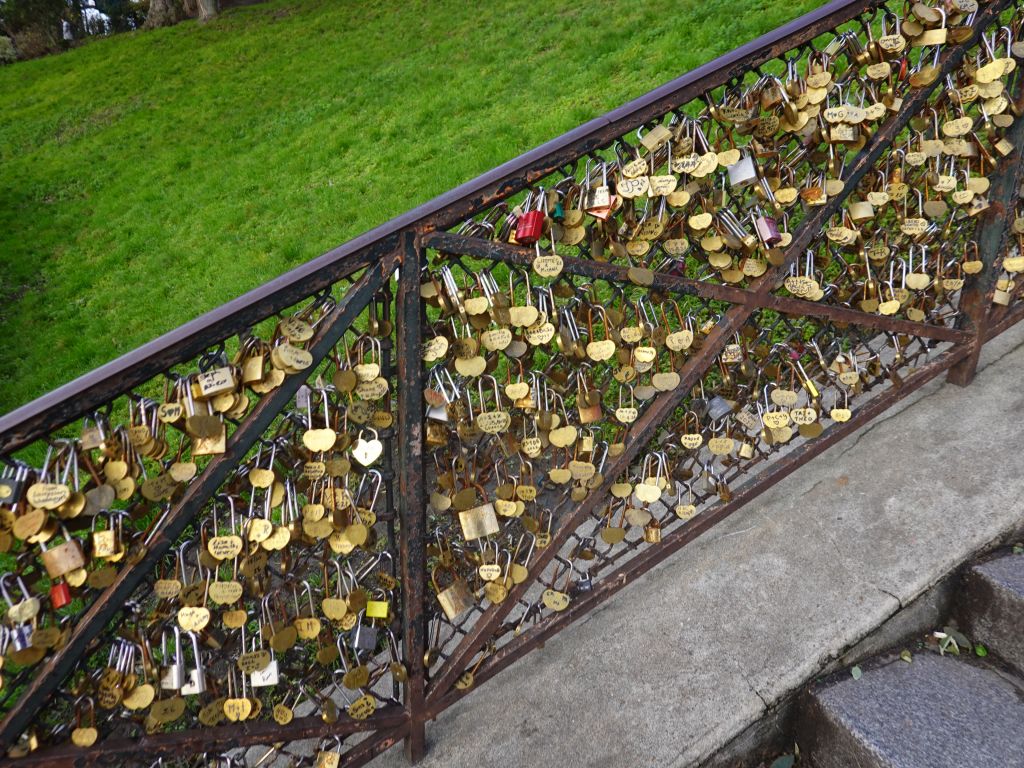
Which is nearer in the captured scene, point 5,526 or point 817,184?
point 5,526

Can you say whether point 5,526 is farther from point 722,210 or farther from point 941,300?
point 941,300

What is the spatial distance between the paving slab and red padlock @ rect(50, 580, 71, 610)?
3.21ft

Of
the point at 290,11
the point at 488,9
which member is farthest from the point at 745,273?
the point at 290,11

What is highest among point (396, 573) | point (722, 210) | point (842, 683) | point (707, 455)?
point (722, 210)

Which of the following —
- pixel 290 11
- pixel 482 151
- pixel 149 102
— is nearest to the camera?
pixel 482 151

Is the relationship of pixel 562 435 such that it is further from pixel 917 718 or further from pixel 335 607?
pixel 917 718

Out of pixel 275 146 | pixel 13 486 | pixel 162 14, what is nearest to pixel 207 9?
pixel 162 14

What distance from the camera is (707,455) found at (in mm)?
2535

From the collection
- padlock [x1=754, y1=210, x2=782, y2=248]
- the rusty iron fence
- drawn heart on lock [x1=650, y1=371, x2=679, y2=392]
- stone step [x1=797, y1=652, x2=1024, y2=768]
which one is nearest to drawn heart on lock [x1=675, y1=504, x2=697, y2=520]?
the rusty iron fence

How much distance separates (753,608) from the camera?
80.4 inches

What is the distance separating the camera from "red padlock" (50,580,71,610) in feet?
4.56

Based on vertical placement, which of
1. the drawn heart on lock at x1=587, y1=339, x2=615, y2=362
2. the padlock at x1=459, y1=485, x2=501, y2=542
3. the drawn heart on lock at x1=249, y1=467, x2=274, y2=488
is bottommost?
the padlock at x1=459, y1=485, x2=501, y2=542

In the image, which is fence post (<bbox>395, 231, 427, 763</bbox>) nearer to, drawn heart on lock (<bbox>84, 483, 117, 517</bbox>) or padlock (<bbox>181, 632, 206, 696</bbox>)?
padlock (<bbox>181, 632, 206, 696</bbox>)

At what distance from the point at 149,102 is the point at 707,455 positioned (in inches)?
455
